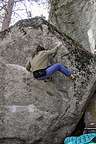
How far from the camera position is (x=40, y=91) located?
5.76 metres

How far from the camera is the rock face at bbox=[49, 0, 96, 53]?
8.73 m

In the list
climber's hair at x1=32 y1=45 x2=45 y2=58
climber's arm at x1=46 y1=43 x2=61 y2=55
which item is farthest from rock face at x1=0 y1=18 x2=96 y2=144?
climber's hair at x1=32 y1=45 x2=45 y2=58

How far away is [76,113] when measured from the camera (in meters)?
5.82

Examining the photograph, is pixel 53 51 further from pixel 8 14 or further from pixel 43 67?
pixel 8 14

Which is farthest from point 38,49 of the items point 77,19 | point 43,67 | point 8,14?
point 8,14

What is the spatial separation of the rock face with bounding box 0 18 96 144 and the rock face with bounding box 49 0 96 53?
7.95 ft

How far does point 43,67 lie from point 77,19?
14.1 feet

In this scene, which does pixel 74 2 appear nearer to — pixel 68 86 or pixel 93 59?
pixel 93 59

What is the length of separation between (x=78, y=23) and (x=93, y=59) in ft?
10.5

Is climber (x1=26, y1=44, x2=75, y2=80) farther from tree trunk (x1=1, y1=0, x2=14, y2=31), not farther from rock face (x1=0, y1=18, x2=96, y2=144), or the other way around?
tree trunk (x1=1, y1=0, x2=14, y2=31)

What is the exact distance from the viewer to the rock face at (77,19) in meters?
8.73

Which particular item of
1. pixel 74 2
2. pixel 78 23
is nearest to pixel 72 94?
pixel 78 23

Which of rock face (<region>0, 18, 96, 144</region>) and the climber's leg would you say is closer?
the climber's leg

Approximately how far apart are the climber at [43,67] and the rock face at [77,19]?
2.98 metres
